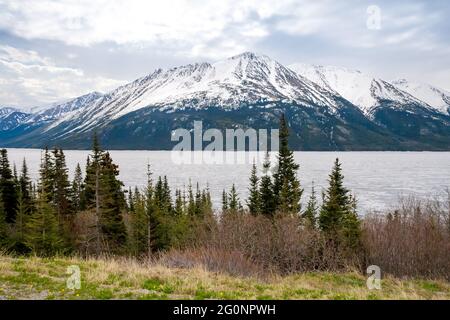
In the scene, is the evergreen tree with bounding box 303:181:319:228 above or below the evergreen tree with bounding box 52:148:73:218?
below

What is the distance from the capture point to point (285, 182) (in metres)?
51.3

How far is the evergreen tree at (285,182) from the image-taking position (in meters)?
49.3

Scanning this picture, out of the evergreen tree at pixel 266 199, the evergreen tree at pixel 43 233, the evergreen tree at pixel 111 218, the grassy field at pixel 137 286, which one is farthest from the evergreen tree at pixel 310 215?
the grassy field at pixel 137 286

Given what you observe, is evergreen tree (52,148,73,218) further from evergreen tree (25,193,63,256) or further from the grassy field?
the grassy field

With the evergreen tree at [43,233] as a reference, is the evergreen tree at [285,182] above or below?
above

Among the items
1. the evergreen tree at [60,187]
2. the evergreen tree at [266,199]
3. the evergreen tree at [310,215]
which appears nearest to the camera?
the evergreen tree at [310,215]

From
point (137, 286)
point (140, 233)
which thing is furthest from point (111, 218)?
point (137, 286)

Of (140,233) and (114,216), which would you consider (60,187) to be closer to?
(114,216)

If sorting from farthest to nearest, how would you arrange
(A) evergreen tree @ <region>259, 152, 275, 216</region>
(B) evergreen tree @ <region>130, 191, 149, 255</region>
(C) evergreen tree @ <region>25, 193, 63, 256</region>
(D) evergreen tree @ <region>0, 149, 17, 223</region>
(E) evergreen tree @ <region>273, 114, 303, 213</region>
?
(D) evergreen tree @ <region>0, 149, 17, 223</region> < (A) evergreen tree @ <region>259, 152, 275, 216</region> < (E) evergreen tree @ <region>273, 114, 303, 213</region> < (B) evergreen tree @ <region>130, 191, 149, 255</region> < (C) evergreen tree @ <region>25, 193, 63, 256</region>

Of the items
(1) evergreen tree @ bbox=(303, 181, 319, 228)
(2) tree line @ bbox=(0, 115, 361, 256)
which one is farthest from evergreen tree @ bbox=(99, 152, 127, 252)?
(1) evergreen tree @ bbox=(303, 181, 319, 228)

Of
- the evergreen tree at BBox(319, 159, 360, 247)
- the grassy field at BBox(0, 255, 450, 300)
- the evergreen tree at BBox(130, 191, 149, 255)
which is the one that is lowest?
the evergreen tree at BBox(130, 191, 149, 255)

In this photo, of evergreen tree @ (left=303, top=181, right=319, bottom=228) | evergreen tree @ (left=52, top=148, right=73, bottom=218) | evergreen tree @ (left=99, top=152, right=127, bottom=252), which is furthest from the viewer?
evergreen tree @ (left=52, top=148, right=73, bottom=218)

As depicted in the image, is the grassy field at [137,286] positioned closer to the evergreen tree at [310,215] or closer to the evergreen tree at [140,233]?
the evergreen tree at [310,215]

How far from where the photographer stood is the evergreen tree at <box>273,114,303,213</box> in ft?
162
